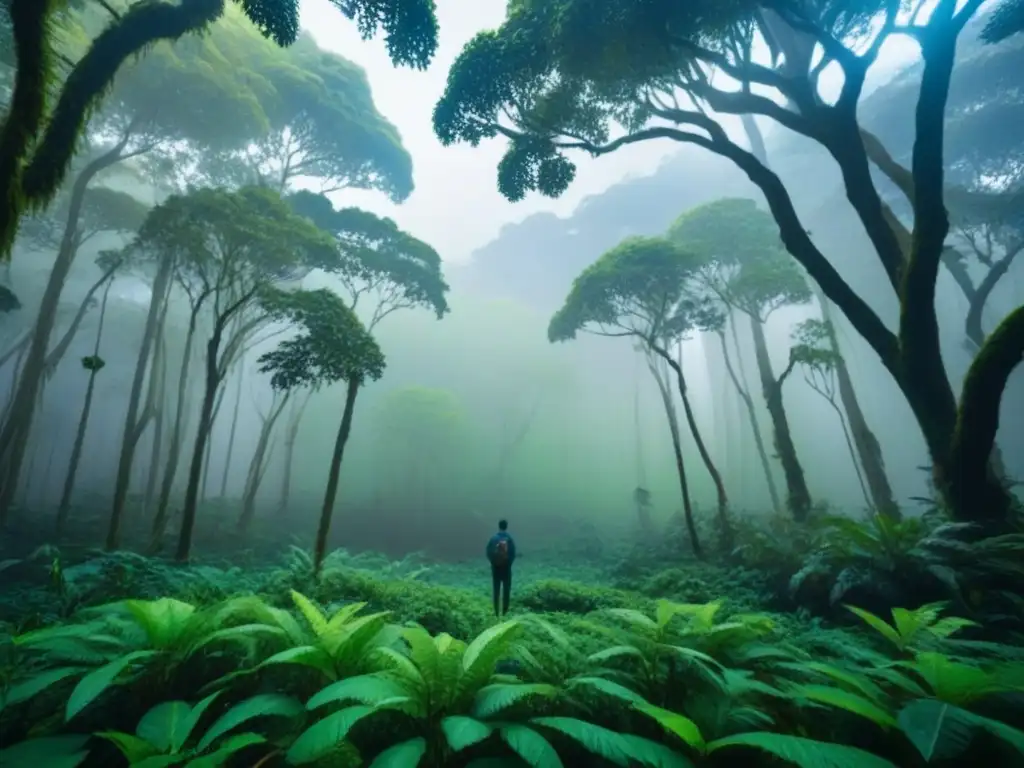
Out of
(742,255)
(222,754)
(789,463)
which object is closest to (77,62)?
(222,754)

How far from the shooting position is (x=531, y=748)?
2410 millimetres

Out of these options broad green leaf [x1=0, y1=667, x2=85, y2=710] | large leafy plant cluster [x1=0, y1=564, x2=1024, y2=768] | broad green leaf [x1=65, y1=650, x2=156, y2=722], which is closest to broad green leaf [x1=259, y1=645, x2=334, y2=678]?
large leafy plant cluster [x1=0, y1=564, x2=1024, y2=768]

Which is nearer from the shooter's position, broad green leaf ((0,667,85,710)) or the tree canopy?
broad green leaf ((0,667,85,710))

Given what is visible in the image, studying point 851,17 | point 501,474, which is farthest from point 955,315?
point 851,17

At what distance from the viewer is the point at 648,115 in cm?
923

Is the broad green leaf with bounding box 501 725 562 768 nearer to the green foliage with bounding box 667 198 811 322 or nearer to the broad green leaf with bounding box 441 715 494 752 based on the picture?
the broad green leaf with bounding box 441 715 494 752

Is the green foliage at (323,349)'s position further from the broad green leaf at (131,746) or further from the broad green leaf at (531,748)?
the broad green leaf at (531,748)

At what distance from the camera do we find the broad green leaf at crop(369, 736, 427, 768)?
2.33 metres

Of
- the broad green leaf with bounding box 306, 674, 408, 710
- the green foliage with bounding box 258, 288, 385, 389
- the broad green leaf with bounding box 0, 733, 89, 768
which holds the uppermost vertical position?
the green foliage with bounding box 258, 288, 385, 389

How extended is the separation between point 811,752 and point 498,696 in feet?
5.54

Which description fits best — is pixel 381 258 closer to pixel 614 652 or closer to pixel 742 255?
pixel 742 255

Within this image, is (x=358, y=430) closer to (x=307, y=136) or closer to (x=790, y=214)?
(x=307, y=136)

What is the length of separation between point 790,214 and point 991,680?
6.74 metres

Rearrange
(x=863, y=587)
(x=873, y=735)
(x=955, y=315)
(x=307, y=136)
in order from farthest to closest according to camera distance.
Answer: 1. (x=955, y=315)
2. (x=307, y=136)
3. (x=863, y=587)
4. (x=873, y=735)
